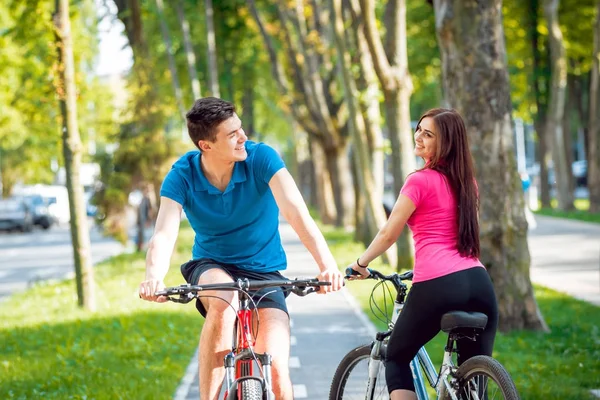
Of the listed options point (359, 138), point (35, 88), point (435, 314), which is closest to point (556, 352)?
point (435, 314)

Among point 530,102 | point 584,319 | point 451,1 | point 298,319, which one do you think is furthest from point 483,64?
point 530,102

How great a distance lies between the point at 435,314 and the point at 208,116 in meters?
1.27

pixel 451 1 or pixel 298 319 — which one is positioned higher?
pixel 451 1

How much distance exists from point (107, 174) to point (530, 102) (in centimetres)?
1812

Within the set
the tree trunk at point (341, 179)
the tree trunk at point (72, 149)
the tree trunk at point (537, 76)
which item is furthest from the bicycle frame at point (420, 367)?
the tree trunk at point (537, 76)

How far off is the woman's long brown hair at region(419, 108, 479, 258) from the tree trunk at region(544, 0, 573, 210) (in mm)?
26822

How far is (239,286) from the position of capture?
4336mm

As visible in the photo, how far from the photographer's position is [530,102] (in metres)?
37.7

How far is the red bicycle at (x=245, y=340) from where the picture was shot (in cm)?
431

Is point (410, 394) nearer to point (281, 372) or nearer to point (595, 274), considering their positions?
point (281, 372)

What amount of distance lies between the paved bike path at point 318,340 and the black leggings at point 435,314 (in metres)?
2.78

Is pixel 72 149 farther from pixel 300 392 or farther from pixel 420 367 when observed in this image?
pixel 420 367

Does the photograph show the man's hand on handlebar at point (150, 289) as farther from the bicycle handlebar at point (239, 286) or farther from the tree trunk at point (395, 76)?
the tree trunk at point (395, 76)

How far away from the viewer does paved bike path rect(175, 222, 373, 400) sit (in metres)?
8.25
